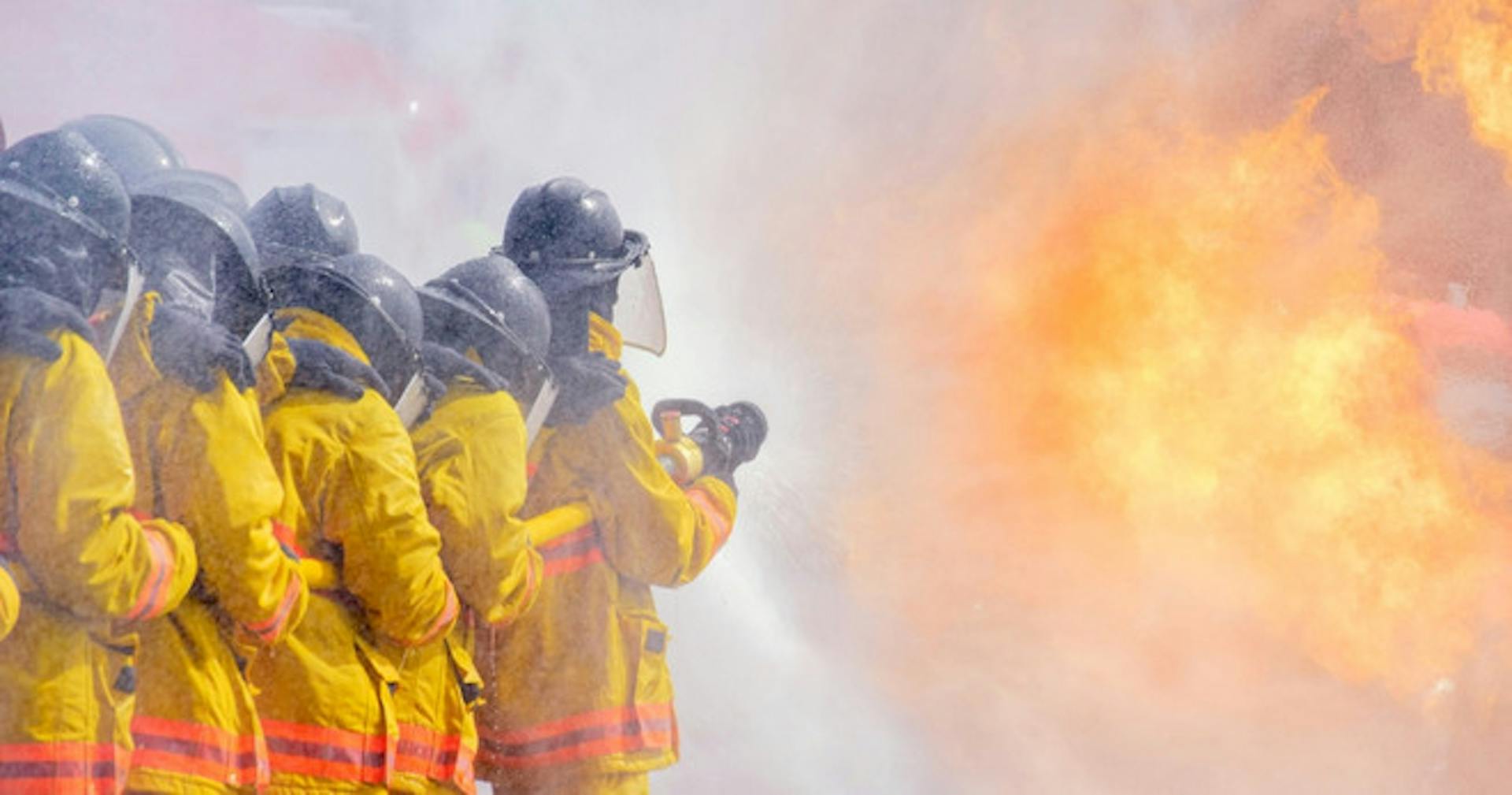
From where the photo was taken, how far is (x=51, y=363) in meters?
3.21

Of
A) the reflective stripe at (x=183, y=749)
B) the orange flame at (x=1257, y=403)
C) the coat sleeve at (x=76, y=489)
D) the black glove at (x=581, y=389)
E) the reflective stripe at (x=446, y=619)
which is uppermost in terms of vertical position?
the orange flame at (x=1257, y=403)

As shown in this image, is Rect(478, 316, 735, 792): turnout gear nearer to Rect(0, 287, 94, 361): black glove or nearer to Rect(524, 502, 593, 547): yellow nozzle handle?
Rect(524, 502, 593, 547): yellow nozzle handle

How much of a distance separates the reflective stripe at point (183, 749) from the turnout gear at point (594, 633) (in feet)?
5.16

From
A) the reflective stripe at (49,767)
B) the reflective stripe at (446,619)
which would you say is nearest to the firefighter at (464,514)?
the reflective stripe at (446,619)

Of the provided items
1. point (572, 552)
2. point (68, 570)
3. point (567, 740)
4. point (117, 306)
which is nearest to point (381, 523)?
Result: point (117, 306)

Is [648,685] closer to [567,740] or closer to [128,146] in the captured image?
[567,740]

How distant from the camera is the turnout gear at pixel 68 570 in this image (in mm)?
3193

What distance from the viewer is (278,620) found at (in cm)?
389

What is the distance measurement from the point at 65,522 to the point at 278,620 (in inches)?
29.6

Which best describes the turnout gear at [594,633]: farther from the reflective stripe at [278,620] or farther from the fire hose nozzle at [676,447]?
the reflective stripe at [278,620]

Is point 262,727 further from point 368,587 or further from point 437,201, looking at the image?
point 437,201

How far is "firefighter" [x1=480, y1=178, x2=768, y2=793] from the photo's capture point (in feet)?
17.4

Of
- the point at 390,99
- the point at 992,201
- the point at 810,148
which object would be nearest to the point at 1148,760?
the point at 992,201

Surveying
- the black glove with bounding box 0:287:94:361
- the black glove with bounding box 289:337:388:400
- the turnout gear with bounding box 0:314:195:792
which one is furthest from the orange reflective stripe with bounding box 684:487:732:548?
the black glove with bounding box 0:287:94:361
